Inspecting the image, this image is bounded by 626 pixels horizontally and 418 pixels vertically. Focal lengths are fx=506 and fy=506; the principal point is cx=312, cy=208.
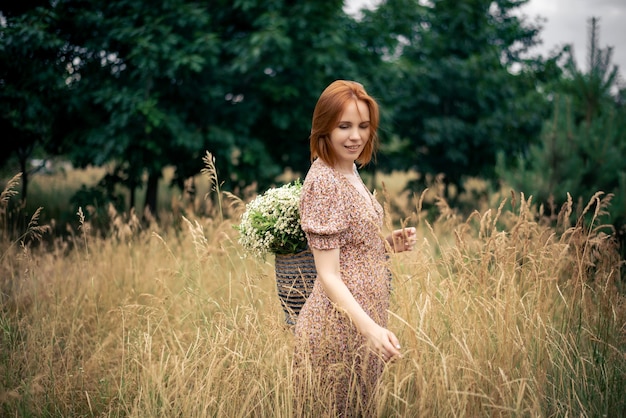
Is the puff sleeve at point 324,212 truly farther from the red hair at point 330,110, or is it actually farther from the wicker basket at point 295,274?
the wicker basket at point 295,274

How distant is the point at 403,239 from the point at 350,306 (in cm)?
54

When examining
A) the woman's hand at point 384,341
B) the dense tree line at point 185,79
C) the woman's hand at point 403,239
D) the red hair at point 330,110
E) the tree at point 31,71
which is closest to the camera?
the woman's hand at point 384,341

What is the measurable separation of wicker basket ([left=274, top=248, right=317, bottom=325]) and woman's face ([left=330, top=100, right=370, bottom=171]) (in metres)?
0.67

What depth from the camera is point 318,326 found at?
1995 mm

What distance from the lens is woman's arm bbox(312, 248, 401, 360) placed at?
171cm

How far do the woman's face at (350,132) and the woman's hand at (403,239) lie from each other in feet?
1.38

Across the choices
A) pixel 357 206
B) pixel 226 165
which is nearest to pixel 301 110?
pixel 226 165

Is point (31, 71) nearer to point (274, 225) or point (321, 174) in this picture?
point (274, 225)

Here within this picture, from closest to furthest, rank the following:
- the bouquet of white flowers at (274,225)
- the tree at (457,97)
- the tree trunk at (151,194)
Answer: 1. the bouquet of white flowers at (274,225)
2. the tree trunk at (151,194)
3. the tree at (457,97)

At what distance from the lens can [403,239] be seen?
2.20 metres

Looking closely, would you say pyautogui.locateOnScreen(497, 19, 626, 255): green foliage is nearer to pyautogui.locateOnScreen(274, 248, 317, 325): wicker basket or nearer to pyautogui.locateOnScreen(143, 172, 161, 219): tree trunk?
pyautogui.locateOnScreen(274, 248, 317, 325): wicker basket

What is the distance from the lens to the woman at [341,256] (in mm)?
1868

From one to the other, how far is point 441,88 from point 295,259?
25.0ft

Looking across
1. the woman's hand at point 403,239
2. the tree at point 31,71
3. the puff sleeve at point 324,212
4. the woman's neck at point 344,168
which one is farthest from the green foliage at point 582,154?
the tree at point 31,71
